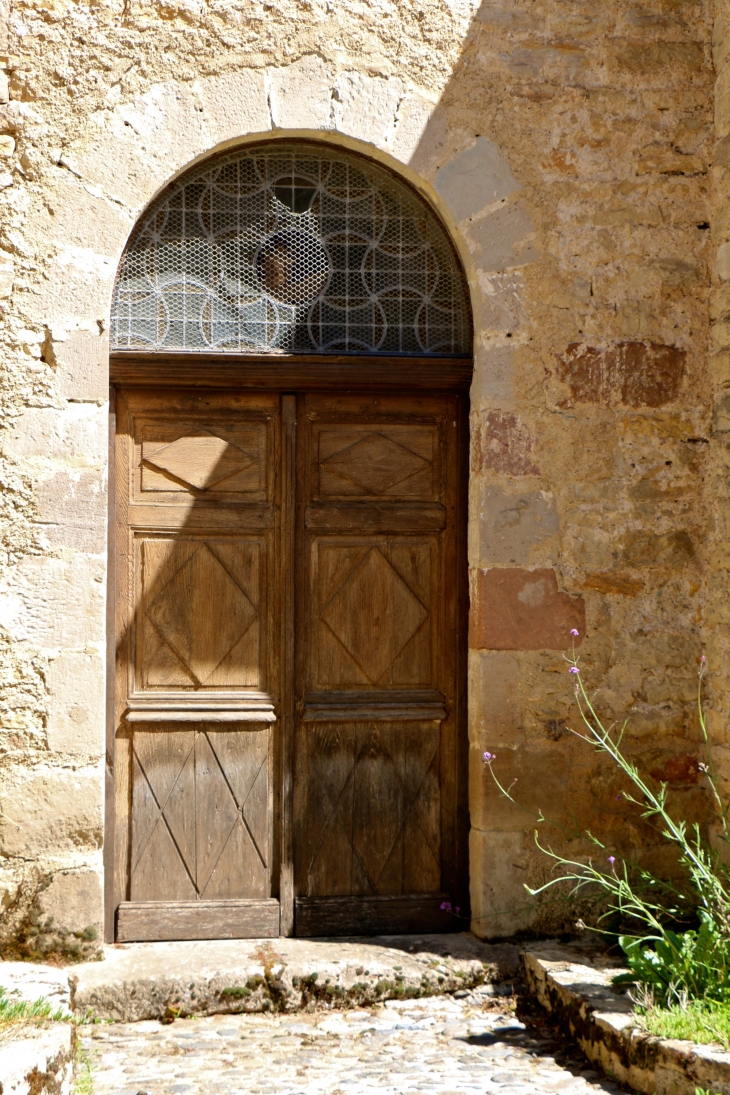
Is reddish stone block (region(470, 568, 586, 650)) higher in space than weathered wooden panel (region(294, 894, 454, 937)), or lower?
higher

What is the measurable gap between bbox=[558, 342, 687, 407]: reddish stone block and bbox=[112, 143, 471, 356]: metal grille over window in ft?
1.44

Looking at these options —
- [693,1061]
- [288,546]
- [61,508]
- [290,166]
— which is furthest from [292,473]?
[693,1061]

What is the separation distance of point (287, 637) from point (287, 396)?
0.93m

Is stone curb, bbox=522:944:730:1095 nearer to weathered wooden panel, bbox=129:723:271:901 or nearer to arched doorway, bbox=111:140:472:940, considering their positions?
arched doorway, bbox=111:140:472:940

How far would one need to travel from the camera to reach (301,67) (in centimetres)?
383

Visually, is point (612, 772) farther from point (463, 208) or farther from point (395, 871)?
point (463, 208)

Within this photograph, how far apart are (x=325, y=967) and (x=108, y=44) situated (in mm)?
3377

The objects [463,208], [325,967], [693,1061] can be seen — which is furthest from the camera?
[463,208]

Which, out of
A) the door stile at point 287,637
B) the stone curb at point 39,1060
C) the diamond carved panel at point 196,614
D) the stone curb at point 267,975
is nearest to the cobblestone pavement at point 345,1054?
the stone curb at point 267,975

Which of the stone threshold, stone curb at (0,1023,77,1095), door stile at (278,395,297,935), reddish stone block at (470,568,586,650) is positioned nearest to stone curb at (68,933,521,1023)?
the stone threshold

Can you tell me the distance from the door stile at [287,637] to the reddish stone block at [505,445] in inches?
29.1

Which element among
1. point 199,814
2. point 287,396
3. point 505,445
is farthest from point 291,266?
point 199,814

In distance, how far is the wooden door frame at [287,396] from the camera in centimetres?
391

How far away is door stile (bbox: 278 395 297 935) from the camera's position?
3996mm
